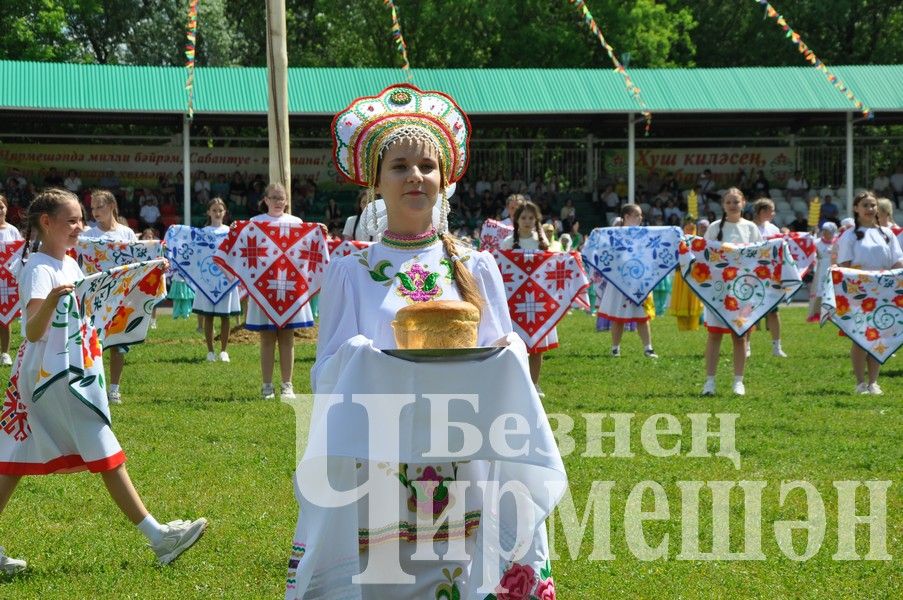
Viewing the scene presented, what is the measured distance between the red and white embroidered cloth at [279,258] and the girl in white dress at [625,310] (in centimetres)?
420

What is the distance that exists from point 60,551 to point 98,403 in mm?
1036

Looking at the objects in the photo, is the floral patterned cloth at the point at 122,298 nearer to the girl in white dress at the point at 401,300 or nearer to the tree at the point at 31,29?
the girl in white dress at the point at 401,300

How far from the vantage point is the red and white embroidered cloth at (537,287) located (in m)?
10.6

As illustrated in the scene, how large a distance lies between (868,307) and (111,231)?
22.9ft

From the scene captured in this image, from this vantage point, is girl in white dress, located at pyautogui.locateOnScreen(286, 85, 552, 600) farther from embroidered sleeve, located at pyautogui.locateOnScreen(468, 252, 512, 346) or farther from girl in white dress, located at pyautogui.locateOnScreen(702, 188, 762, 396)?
girl in white dress, located at pyautogui.locateOnScreen(702, 188, 762, 396)

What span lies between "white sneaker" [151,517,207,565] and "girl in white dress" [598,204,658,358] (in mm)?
8679

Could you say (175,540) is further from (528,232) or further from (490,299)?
(528,232)

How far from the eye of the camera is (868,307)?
11.4m

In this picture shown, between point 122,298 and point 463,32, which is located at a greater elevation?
point 463,32

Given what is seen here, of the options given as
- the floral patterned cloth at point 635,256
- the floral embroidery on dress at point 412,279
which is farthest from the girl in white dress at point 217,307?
the floral embroidery on dress at point 412,279

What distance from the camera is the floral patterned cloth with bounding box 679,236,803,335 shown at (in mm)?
10977

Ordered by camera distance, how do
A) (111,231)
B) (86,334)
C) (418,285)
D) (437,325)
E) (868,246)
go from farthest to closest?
(868,246) → (111,231) → (86,334) → (418,285) → (437,325)

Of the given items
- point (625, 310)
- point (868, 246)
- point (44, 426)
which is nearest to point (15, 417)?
point (44, 426)

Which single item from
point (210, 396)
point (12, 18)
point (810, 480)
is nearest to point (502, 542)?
point (810, 480)
